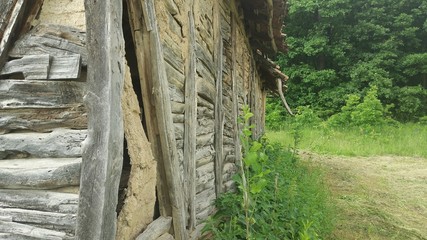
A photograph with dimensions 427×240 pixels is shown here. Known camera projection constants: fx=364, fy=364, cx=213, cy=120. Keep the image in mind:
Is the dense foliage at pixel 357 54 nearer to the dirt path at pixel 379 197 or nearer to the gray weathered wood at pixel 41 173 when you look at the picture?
the dirt path at pixel 379 197

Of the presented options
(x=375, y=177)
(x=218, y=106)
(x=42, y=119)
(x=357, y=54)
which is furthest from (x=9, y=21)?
(x=357, y=54)

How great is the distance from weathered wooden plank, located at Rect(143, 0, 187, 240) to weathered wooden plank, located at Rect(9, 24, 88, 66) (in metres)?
0.44

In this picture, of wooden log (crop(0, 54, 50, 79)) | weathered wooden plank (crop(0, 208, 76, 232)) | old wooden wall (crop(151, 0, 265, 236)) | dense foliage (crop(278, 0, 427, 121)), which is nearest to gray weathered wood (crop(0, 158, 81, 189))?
weathered wooden plank (crop(0, 208, 76, 232))

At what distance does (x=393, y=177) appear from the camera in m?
8.84

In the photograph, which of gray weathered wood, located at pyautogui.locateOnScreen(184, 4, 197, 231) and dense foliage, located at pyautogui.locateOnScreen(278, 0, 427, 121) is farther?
dense foliage, located at pyautogui.locateOnScreen(278, 0, 427, 121)

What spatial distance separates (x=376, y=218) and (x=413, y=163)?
647 cm

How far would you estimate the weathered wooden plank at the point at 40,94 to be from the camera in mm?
1608

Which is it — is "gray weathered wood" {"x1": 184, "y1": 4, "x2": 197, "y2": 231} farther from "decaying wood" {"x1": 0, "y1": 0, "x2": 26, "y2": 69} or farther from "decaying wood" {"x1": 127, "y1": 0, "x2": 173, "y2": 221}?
"decaying wood" {"x1": 0, "y1": 0, "x2": 26, "y2": 69}

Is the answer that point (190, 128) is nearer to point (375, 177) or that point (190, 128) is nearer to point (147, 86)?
point (147, 86)

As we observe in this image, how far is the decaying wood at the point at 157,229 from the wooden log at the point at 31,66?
940 mm

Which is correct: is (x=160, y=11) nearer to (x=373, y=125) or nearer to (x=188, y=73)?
(x=188, y=73)

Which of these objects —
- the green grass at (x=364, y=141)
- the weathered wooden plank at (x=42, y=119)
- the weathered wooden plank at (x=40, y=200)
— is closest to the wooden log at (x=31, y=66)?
the weathered wooden plank at (x=42, y=119)

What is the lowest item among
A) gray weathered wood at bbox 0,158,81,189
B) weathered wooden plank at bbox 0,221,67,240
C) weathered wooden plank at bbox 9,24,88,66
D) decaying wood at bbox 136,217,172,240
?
decaying wood at bbox 136,217,172,240

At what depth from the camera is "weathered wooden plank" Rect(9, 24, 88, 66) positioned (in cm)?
A: 163
